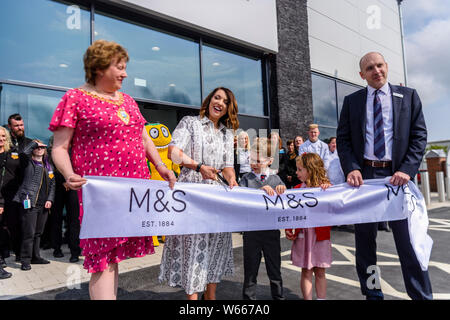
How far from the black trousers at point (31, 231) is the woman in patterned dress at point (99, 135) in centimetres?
328

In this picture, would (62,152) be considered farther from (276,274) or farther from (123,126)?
(276,274)

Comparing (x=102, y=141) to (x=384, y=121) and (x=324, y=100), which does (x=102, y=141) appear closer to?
(x=384, y=121)

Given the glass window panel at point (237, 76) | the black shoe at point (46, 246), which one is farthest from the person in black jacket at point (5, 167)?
the glass window panel at point (237, 76)

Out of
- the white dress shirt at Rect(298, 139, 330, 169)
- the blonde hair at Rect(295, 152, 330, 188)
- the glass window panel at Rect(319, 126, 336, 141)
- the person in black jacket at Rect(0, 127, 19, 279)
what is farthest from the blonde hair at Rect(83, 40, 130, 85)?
the glass window panel at Rect(319, 126, 336, 141)

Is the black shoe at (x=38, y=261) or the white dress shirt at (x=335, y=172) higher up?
the white dress shirt at (x=335, y=172)

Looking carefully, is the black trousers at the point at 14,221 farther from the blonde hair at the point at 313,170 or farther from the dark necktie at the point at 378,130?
the dark necktie at the point at 378,130

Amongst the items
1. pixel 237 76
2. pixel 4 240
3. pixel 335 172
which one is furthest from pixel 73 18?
pixel 335 172

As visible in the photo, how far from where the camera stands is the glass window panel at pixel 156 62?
6.94 metres

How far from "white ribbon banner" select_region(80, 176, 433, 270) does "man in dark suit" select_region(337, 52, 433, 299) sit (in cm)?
11

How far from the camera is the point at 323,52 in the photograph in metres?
11.4

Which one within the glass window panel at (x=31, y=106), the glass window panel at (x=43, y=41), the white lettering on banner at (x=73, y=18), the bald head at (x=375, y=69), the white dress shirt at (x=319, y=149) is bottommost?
the white dress shirt at (x=319, y=149)

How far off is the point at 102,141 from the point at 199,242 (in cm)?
110

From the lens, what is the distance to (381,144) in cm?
270
